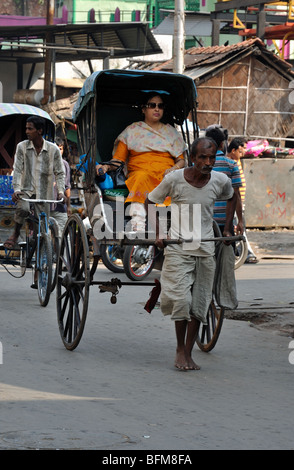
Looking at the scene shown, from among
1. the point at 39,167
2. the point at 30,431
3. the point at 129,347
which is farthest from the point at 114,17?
the point at 30,431

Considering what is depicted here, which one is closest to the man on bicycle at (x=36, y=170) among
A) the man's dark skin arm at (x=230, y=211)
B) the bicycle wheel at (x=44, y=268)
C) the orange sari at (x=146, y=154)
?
the bicycle wheel at (x=44, y=268)

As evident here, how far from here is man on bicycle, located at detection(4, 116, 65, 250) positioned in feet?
33.6

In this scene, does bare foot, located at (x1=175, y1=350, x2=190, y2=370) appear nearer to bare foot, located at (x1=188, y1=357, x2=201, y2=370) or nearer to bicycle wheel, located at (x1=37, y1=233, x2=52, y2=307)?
bare foot, located at (x1=188, y1=357, x2=201, y2=370)

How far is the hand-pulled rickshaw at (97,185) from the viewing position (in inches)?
292

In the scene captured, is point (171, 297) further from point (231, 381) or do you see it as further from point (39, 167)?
point (39, 167)

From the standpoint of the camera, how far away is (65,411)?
5488mm

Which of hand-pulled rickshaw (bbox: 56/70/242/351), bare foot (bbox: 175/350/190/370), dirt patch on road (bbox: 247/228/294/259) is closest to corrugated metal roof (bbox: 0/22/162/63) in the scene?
dirt patch on road (bbox: 247/228/294/259)

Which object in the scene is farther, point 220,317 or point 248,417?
point 220,317

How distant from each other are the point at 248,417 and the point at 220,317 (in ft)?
6.09

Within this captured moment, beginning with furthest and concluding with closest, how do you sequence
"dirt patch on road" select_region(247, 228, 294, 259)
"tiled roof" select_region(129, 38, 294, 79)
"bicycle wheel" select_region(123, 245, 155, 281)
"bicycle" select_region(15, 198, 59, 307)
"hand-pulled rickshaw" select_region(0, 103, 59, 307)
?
"tiled roof" select_region(129, 38, 294, 79) → "dirt patch on road" select_region(247, 228, 294, 259) → "bicycle wheel" select_region(123, 245, 155, 281) → "hand-pulled rickshaw" select_region(0, 103, 59, 307) → "bicycle" select_region(15, 198, 59, 307)

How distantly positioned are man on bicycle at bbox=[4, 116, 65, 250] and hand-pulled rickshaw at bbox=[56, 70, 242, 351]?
843 millimetres

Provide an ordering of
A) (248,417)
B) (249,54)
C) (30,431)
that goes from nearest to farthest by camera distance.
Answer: (30,431), (248,417), (249,54)

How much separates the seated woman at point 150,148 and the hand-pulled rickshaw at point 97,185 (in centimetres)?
23

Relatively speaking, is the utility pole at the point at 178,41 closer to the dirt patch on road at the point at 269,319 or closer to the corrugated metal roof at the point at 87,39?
the corrugated metal roof at the point at 87,39
